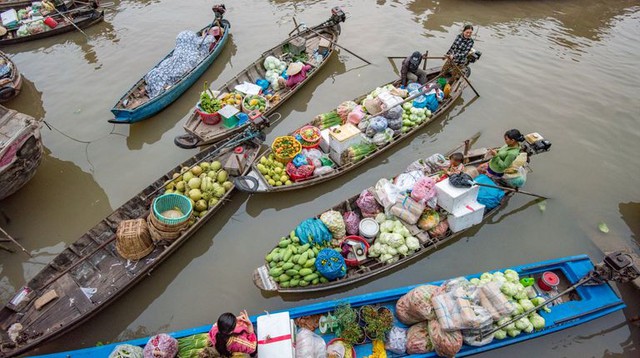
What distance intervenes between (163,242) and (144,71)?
333 inches

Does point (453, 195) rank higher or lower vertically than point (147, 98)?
higher

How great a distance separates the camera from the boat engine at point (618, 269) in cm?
582

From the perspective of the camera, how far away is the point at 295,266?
22.2ft

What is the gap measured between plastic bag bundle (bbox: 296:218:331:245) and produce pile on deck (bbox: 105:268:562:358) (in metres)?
1.42

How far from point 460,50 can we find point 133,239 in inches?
405

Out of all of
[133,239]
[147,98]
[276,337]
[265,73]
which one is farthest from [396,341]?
[147,98]

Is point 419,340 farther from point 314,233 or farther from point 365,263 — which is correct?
point 314,233

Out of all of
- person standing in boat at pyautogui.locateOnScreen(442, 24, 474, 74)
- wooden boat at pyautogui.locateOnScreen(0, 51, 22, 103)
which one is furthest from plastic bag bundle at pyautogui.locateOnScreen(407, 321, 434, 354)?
wooden boat at pyautogui.locateOnScreen(0, 51, 22, 103)

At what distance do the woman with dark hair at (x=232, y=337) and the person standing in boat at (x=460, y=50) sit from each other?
953 centimetres

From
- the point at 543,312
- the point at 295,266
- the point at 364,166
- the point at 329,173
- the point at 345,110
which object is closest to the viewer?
the point at 543,312

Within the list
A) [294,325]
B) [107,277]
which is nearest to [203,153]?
[107,277]

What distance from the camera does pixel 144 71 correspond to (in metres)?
13.1

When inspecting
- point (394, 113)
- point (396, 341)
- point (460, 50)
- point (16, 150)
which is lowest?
point (396, 341)

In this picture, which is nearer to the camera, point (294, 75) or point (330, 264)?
point (330, 264)
